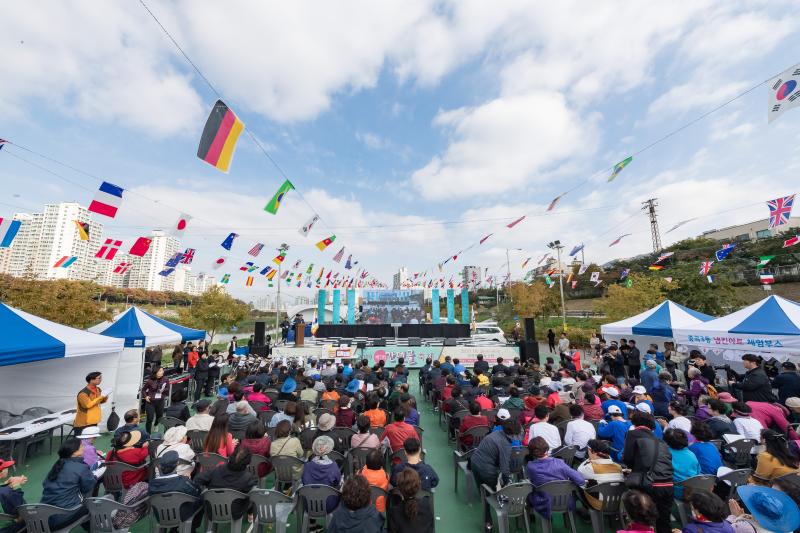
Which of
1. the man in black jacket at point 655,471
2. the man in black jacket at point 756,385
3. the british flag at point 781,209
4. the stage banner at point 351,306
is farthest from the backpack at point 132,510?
the stage banner at point 351,306

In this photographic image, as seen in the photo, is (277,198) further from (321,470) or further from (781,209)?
(781,209)

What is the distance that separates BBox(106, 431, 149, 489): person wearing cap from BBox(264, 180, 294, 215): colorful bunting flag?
5066 millimetres

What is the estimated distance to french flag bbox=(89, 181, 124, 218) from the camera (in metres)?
6.23

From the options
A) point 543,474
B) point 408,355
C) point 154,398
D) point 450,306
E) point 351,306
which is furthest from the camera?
point 351,306

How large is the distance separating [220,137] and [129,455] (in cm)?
422

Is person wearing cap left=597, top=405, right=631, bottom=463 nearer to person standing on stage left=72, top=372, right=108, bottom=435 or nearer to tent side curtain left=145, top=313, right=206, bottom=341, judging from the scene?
person standing on stage left=72, top=372, right=108, bottom=435

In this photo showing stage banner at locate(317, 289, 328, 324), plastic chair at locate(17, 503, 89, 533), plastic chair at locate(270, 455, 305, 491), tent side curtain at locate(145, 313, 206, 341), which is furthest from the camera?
stage banner at locate(317, 289, 328, 324)

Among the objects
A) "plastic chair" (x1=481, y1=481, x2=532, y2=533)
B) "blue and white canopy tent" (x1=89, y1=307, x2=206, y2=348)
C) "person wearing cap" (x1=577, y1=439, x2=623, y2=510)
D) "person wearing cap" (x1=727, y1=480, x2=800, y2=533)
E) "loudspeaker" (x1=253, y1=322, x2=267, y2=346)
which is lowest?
"plastic chair" (x1=481, y1=481, x2=532, y2=533)

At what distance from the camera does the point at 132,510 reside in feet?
9.42

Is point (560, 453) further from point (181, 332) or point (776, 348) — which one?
point (181, 332)

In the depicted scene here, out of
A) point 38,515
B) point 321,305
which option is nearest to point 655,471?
point 38,515

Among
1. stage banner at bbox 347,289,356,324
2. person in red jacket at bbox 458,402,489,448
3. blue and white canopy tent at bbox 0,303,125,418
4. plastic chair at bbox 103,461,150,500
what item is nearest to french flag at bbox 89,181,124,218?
blue and white canopy tent at bbox 0,303,125,418

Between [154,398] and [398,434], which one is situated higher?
[398,434]

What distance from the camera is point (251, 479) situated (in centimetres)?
302
